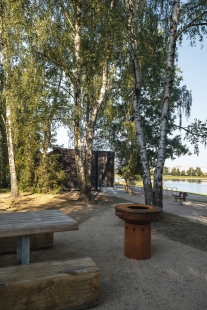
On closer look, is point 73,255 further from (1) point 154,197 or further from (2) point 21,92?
(2) point 21,92

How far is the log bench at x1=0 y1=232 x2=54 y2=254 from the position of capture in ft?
12.9

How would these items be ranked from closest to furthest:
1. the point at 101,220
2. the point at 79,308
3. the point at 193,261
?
1. the point at 79,308
2. the point at 193,261
3. the point at 101,220

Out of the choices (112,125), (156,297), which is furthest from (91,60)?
(156,297)

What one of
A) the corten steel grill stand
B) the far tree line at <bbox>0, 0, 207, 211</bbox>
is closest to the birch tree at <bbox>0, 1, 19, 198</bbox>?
the far tree line at <bbox>0, 0, 207, 211</bbox>

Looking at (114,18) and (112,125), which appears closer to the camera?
(114,18)

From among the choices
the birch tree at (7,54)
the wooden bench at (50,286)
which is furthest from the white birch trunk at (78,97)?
the wooden bench at (50,286)

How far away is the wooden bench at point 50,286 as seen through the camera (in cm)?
216

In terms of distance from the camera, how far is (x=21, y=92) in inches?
410

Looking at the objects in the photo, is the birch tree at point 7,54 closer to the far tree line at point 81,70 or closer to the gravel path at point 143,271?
the far tree line at point 81,70

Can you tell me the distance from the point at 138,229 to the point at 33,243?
1.80 meters

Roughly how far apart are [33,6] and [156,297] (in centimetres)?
1064

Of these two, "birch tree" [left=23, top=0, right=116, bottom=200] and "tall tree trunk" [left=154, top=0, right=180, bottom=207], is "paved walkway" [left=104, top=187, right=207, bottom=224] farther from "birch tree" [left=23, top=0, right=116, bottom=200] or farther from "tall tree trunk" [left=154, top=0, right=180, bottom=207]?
"birch tree" [left=23, top=0, right=116, bottom=200]

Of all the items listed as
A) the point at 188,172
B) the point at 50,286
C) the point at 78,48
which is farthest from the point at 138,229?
the point at 188,172

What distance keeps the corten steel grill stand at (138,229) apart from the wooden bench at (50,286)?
1174 millimetres
